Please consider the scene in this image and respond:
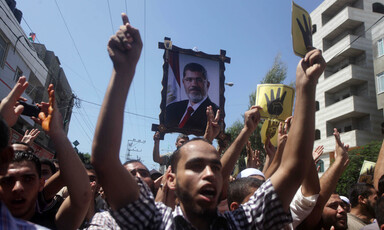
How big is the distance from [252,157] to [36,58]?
19.5m

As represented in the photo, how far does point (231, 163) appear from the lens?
2391mm

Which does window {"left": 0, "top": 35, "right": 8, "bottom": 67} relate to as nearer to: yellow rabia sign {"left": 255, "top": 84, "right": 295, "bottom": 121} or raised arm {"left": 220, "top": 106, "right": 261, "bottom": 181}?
yellow rabia sign {"left": 255, "top": 84, "right": 295, "bottom": 121}

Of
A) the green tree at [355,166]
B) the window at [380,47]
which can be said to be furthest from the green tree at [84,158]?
the window at [380,47]

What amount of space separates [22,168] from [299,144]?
1.68m

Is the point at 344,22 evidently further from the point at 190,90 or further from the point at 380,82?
the point at 190,90

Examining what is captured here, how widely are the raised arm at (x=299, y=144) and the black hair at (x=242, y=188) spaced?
2.73 feet

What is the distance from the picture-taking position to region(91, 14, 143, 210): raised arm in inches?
53.7

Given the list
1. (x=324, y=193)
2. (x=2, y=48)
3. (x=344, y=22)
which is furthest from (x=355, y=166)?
(x=2, y=48)

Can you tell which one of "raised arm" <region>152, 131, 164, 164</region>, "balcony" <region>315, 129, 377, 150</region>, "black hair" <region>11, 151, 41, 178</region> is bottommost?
"black hair" <region>11, 151, 41, 178</region>

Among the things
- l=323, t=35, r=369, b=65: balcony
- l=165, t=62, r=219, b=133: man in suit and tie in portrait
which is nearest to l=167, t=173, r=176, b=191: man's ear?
l=165, t=62, r=219, b=133: man in suit and tie in portrait

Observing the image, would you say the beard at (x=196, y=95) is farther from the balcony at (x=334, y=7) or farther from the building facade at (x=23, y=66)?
the balcony at (x=334, y=7)

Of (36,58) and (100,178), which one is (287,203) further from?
A: (36,58)

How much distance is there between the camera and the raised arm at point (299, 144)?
5.37 feet

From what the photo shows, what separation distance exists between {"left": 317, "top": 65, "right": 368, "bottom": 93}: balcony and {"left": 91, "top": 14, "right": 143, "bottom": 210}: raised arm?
25.8 metres
